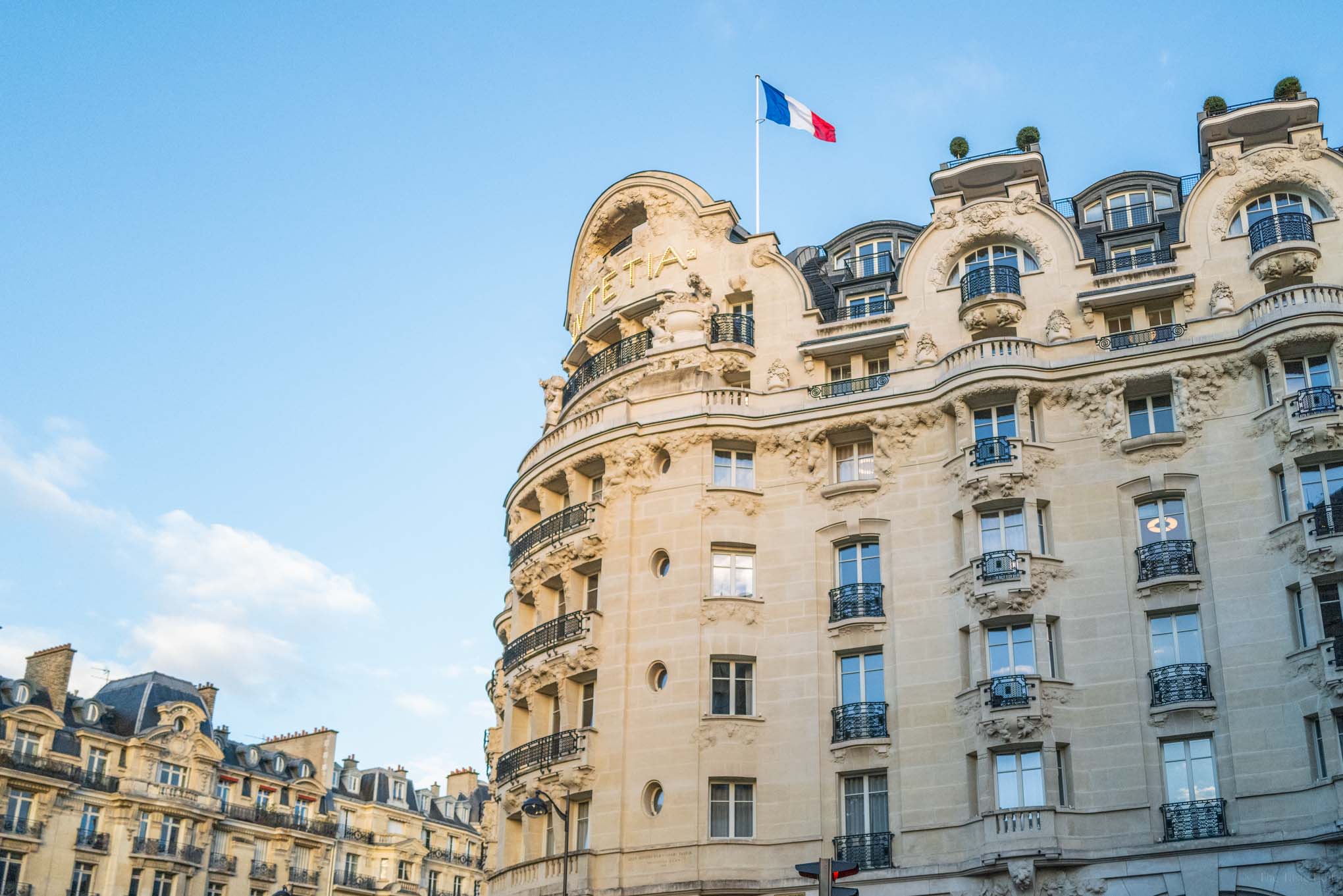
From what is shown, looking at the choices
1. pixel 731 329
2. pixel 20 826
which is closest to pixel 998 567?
pixel 731 329

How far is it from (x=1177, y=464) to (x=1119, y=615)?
13.4ft

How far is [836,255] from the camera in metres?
42.8

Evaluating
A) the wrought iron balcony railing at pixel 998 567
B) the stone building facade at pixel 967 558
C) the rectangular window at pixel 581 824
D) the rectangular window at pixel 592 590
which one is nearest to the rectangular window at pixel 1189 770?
the stone building facade at pixel 967 558

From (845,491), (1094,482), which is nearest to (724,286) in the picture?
(845,491)

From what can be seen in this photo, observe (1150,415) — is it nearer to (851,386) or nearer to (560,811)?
(851,386)

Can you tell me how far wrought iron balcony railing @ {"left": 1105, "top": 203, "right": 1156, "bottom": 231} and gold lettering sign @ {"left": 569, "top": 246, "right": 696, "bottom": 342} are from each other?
1198 cm

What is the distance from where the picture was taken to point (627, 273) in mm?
43094

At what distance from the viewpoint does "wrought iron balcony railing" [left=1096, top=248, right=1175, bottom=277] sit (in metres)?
37.3

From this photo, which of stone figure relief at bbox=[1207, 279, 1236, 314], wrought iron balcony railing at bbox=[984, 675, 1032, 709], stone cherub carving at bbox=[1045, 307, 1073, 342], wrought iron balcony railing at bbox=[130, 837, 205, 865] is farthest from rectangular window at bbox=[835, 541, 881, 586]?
wrought iron balcony railing at bbox=[130, 837, 205, 865]

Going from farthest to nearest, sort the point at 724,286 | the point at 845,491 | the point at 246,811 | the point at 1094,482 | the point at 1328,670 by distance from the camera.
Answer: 1. the point at 246,811
2. the point at 724,286
3. the point at 845,491
4. the point at 1094,482
5. the point at 1328,670

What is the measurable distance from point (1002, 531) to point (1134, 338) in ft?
20.8

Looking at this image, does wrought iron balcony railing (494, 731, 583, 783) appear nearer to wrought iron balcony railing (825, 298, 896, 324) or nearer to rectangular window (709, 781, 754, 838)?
rectangular window (709, 781, 754, 838)

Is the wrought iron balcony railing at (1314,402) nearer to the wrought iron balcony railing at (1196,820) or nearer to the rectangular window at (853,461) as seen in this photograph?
the wrought iron balcony railing at (1196,820)

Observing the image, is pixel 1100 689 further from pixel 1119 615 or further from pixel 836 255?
pixel 836 255
